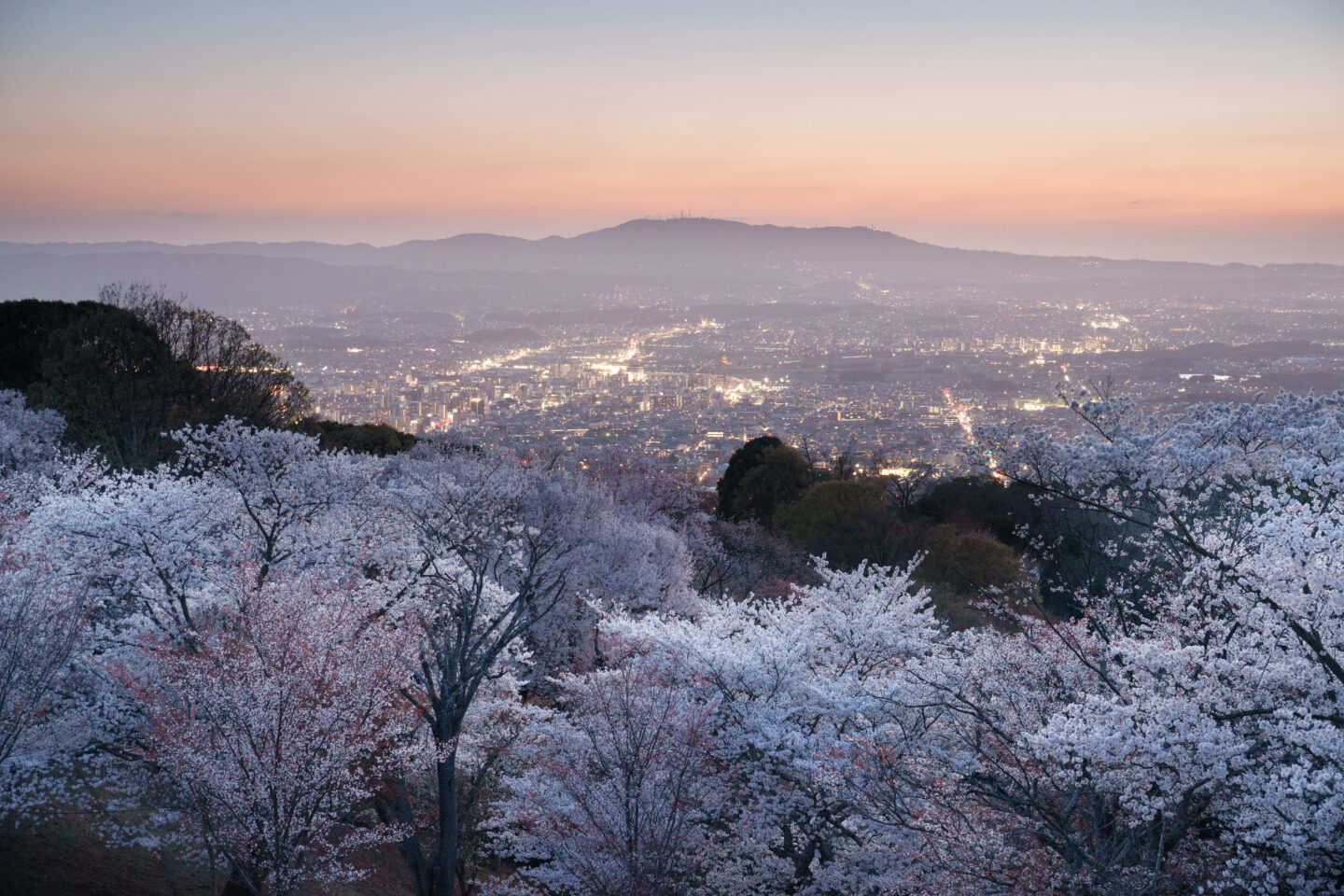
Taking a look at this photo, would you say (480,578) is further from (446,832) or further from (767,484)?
(767,484)

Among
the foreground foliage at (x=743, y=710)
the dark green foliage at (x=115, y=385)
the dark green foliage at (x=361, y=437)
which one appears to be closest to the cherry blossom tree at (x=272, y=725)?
the foreground foliage at (x=743, y=710)

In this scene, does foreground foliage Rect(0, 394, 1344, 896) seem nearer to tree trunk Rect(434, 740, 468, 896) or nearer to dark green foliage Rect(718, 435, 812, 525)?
tree trunk Rect(434, 740, 468, 896)

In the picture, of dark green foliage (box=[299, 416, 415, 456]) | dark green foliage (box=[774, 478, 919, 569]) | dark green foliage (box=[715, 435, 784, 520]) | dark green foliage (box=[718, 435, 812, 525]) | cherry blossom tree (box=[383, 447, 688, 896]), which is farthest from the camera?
dark green foliage (box=[715, 435, 784, 520])

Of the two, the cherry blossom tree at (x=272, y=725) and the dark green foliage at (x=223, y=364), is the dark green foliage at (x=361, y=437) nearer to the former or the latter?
the dark green foliage at (x=223, y=364)

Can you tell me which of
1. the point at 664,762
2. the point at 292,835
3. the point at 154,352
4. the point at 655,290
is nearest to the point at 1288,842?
the point at 664,762

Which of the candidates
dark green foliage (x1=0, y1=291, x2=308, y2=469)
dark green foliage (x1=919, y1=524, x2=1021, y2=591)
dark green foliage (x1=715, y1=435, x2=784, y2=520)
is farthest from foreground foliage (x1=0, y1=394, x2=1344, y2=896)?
dark green foliage (x1=715, y1=435, x2=784, y2=520)

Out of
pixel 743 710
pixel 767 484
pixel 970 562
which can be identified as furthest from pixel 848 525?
pixel 743 710
